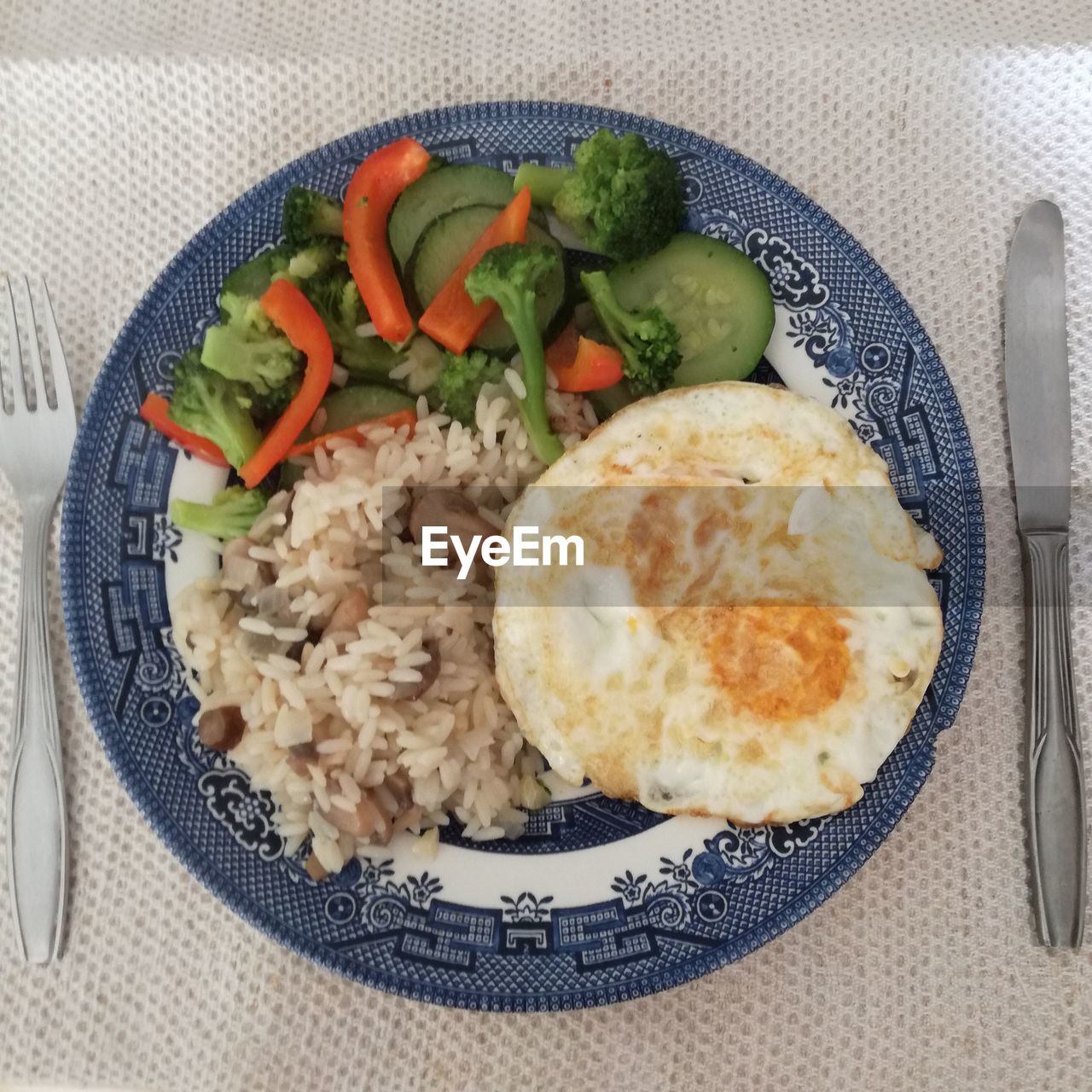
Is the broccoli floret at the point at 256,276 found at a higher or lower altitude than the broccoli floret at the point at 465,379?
higher

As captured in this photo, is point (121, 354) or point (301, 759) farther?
point (121, 354)

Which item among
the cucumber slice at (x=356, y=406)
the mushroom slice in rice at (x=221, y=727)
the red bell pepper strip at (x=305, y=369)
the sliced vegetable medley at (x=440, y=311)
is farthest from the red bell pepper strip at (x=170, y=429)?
the mushroom slice in rice at (x=221, y=727)

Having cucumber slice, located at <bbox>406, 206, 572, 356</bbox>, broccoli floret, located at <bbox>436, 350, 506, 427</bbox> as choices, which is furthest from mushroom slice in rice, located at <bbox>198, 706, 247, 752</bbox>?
cucumber slice, located at <bbox>406, 206, 572, 356</bbox>

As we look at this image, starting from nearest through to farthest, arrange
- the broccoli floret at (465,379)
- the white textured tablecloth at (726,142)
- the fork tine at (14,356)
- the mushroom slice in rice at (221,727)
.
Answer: the mushroom slice in rice at (221,727)
the broccoli floret at (465,379)
the white textured tablecloth at (726,142)
the fork tine at (14,356)

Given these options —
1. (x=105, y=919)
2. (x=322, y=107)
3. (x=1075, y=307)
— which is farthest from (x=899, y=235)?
(x=105, y=919)

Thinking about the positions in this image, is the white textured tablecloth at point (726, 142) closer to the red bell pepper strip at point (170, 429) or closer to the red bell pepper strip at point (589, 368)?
the red bell pepper strip at point (170, 429)

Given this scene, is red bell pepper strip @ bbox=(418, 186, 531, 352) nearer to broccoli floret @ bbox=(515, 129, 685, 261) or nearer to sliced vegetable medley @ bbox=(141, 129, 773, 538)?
sliced vegetable medley @ bbox=(141, 129, 773, 538)

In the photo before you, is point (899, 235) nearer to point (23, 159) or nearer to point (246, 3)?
point (246, 3)
